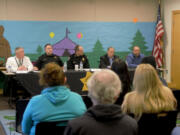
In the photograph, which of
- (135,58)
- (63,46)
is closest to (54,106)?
(135,58)

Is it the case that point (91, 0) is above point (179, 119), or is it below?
above

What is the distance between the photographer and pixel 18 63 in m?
6.35

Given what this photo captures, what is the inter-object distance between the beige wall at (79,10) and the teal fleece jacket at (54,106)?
592cm

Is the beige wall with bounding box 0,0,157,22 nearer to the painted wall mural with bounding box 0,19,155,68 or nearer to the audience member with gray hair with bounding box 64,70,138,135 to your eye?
the painted wall mural with bounding box 0,19,155,68

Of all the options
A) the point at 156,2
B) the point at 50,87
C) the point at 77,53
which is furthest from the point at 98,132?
the point at 156,2

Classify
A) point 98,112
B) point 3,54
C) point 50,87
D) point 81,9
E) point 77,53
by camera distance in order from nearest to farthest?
point 98,112, point 50,87, point 77,53, point 3,54, point 81,9

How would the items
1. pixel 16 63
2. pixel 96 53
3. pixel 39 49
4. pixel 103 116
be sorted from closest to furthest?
pixel 103 116, pixel 16 63, pixel 39 49, pixel 96 53

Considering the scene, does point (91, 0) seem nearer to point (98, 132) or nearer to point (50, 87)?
point (50, 87)

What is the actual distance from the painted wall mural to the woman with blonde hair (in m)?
5.80

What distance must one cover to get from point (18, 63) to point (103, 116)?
17.3ft

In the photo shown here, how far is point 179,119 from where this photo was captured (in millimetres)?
4961

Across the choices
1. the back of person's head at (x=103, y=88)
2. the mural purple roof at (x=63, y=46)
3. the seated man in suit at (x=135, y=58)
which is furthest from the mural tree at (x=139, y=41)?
the back of person's head at (x=103, y=88)

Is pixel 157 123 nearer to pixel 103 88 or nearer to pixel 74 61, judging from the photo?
pixel 103 88

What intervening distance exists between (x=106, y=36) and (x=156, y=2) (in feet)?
7.02
